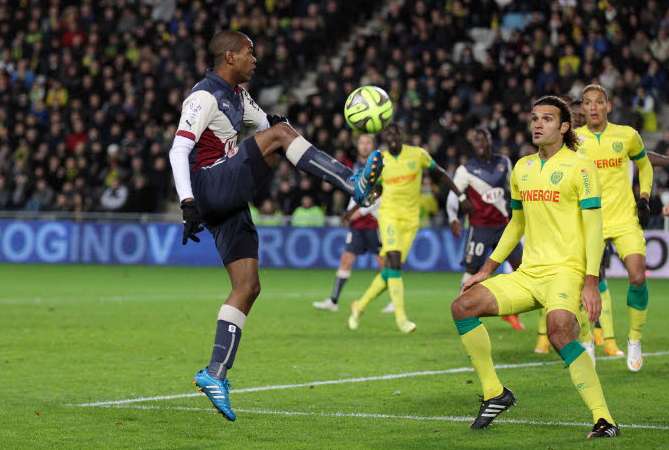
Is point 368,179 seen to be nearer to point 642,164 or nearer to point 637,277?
point 637,277

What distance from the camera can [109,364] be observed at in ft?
38.3

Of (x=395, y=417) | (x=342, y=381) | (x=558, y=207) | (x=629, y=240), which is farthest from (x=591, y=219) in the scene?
(x=629, y=240)

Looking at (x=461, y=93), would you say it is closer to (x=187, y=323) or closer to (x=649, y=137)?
(x=649, y=137)

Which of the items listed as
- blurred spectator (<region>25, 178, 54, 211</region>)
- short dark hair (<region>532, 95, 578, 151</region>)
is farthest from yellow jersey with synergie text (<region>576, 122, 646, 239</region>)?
blurred spectator (<region>25, 178, 54, 211</region>)

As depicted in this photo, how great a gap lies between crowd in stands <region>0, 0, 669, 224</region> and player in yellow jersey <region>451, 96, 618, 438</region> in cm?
1625

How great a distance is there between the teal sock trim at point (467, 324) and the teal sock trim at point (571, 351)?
0.61 m

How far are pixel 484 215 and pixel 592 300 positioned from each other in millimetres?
8032

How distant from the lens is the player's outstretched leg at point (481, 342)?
8133 millimetres

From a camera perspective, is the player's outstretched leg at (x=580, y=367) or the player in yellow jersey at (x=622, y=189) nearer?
the player's outstretched leg at (x=580, y=367)

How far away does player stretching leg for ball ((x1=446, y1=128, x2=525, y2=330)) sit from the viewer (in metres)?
15.6

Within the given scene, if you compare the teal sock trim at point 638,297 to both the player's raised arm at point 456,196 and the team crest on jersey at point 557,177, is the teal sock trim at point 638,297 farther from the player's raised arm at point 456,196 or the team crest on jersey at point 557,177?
the player's raised arm at point 456,196

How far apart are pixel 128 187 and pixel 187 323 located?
14.1m

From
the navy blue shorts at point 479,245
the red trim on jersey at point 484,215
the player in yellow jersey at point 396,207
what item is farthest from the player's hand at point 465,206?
the navy blue shorts at point 479,245

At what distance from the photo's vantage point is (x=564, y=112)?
328 inches
